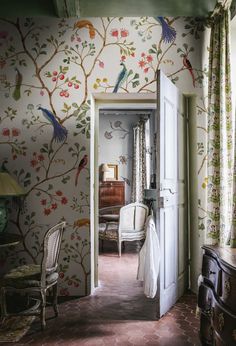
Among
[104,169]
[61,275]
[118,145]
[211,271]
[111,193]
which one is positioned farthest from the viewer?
[118,145]

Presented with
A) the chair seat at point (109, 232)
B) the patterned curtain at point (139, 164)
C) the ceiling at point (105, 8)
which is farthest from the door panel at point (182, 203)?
the patterned curtain at point (139, 164)

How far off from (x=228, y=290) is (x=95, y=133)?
2.52 m

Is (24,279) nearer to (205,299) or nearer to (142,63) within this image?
(205,299)

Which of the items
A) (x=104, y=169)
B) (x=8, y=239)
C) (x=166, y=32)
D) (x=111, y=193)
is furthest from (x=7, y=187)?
(x=104, y=169)

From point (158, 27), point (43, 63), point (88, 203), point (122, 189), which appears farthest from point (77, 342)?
point (122, 189)

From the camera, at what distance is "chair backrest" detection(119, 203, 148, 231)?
5527mm

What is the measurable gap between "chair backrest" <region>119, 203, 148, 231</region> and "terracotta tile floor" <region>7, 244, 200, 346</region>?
5.52ft

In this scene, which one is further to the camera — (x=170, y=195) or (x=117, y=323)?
(x=170, y=195)

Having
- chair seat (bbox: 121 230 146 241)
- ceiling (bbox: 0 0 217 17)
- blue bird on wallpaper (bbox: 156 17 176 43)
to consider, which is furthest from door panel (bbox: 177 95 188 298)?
chair seat (bbox: 121 230 146 241)

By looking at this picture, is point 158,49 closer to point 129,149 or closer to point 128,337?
point 128,337

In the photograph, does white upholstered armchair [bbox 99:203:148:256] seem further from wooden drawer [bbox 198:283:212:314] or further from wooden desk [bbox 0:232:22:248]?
wooden drawer [bbox 198:283:212:314]

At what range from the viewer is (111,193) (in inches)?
316

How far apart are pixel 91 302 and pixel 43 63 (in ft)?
8.42

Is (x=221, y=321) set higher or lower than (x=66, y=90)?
lower
